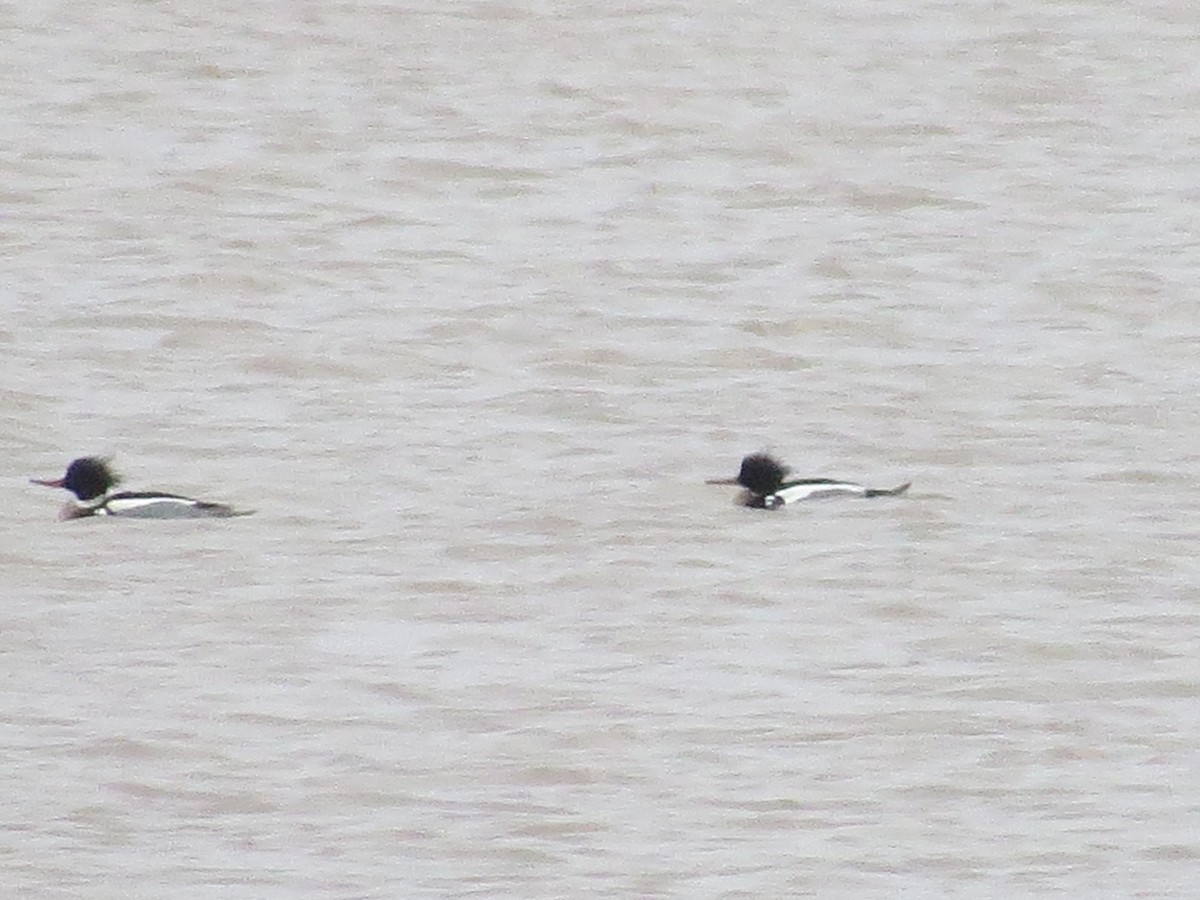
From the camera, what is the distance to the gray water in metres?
8.01

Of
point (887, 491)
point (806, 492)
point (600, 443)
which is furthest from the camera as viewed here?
point (600, 443)

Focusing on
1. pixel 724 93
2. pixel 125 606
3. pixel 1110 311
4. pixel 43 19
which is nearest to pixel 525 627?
pixel 125 606

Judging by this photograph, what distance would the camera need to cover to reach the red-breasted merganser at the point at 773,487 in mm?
10797

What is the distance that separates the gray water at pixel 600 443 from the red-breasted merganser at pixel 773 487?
5 cm

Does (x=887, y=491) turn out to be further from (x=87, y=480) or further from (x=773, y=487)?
(x=87, y=480)

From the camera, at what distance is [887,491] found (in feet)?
36.1

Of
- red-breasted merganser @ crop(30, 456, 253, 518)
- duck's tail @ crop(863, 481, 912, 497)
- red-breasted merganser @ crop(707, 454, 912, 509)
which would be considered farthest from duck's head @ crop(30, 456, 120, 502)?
duck's tail @ crop(863, 481, 912, 497)

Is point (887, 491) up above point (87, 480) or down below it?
below

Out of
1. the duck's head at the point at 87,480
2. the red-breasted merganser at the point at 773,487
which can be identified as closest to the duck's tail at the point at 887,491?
the red-breasted merganser at the point at 773,487

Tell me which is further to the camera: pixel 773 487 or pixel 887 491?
pixel 887 491

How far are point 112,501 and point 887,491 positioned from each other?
2.16 metres

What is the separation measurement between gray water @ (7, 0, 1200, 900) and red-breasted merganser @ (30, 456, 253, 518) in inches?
2.8

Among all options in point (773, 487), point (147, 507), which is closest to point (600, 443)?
point (773, 487)

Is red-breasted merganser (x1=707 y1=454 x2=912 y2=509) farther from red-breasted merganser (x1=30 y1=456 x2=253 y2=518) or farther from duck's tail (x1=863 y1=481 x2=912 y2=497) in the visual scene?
red-breasted merganser (x1=30 y1=456 x2=253 y2=518)
